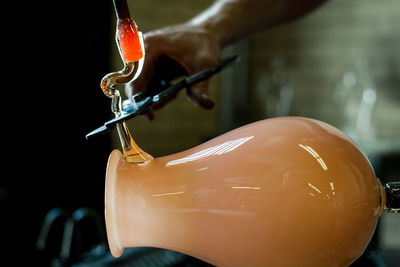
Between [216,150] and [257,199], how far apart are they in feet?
0.17

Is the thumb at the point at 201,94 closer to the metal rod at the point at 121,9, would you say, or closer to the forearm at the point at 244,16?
the forearm at the point at 244,16

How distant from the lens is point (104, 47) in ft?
5.71

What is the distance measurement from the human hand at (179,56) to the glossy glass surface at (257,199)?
20cm

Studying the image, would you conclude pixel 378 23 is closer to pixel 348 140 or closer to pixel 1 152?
pixel 1 152

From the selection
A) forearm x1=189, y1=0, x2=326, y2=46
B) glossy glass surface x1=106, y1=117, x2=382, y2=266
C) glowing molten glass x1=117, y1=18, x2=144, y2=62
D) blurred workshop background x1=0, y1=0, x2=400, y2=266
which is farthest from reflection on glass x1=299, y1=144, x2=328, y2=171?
blurred workshop background x1=0, y1=0, x2=400, y2=266

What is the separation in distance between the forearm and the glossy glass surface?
31 cm

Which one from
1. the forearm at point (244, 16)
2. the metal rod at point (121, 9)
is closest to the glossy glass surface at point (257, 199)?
the metal rod at point (121, 9)

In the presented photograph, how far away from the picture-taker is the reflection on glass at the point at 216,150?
0.31 metres

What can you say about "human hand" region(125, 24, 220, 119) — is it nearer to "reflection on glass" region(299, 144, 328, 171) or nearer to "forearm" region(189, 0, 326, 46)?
"forearm" region(189, 0, 326, 46)

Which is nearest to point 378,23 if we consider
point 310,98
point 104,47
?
point 310,98

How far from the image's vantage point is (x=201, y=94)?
0.51 metres

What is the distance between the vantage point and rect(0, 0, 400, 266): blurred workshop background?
1.49 meters

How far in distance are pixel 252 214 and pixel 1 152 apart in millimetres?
1405

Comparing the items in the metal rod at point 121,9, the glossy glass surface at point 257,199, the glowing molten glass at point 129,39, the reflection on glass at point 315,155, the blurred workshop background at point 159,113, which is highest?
the metal rod at point 121,9
